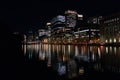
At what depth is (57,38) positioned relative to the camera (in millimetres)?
191875

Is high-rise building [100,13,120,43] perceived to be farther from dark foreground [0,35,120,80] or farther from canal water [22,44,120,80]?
dark foreground [0,35,120,80]

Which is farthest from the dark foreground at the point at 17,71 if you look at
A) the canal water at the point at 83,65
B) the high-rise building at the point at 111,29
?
the high-rise building at the point at 111,29

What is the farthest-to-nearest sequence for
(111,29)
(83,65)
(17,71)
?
(111,29) → (83,65) → (17,71)

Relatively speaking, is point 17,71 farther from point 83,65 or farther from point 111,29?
point 111,29

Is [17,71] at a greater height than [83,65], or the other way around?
[17,71]

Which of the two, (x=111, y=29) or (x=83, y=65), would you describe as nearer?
(x=83, y=65)

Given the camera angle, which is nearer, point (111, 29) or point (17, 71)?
point (17, 71)

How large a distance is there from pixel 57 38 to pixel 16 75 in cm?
17259

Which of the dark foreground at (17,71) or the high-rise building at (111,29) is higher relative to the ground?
the high-rise building at (111,29)

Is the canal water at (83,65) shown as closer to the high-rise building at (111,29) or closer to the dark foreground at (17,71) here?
the dark foreground at (17,71)

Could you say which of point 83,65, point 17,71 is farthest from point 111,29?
point 17,71

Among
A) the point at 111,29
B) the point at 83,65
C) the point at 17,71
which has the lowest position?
the point at 83,65

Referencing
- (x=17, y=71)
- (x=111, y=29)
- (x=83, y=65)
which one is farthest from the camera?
(x=111, y=29)

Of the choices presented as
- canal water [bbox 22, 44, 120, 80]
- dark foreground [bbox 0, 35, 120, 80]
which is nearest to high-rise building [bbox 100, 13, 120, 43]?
canal water [bbox 22, 44, 120, 80]
